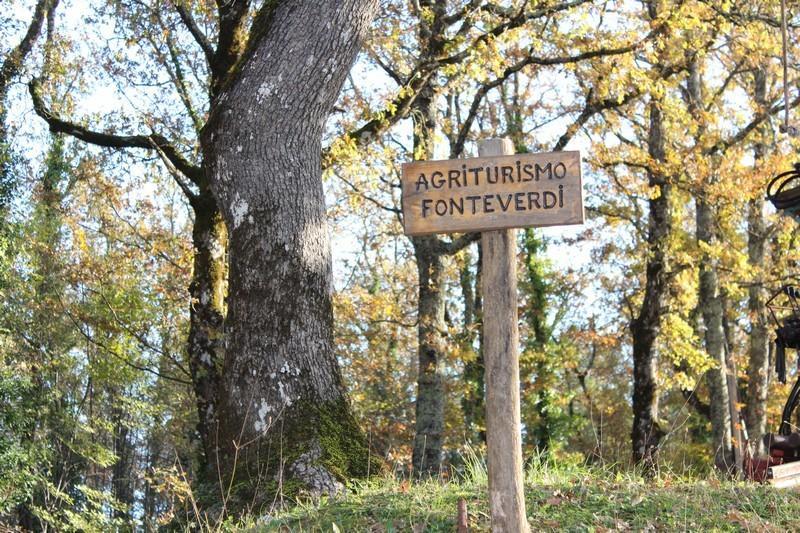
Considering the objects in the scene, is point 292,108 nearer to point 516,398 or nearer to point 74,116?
point 516,398

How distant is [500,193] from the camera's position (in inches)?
202

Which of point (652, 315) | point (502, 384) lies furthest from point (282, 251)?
point (652, 315)

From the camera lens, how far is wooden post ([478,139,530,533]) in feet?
16.1

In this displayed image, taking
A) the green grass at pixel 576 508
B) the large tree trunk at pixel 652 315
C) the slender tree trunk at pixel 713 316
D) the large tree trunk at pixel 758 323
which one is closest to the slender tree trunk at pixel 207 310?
the green grass at pixel 576 508

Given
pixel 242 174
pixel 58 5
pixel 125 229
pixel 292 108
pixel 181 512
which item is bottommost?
pixel 181 512

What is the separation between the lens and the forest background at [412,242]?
41.6 ft

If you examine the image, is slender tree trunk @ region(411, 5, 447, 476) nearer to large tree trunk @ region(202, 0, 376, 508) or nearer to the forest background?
the forest background

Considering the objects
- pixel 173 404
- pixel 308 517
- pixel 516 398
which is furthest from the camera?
pixel 173 404

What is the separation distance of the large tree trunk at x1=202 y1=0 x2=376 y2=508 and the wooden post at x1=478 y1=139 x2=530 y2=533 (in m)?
1.99

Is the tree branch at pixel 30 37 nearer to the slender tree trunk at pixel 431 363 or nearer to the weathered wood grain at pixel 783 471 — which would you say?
the slender tree trunk at pixel 431 363

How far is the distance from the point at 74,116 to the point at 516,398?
10871mm

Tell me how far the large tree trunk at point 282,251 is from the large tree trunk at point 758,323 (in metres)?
14.4

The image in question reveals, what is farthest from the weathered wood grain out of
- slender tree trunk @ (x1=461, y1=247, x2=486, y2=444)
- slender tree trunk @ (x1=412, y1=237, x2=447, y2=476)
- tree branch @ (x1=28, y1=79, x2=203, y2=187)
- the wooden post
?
slender tree trunk @ (x1=461, y1=247, x2=486, y2=444)

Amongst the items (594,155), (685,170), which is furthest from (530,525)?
(594,155)
